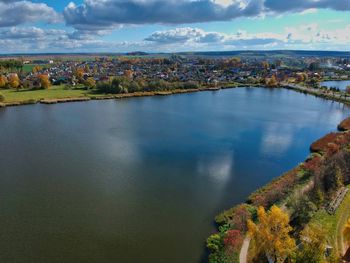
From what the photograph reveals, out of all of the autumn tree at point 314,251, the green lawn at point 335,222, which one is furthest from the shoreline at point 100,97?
the autumn tree at point 314,251

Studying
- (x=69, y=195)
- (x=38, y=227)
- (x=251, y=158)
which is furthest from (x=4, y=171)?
(x=251, y=158)

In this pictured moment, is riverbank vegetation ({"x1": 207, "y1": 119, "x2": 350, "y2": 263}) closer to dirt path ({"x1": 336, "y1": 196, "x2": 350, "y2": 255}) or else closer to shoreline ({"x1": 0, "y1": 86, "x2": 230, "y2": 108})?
dirt path ({"x1": 336, "y1": 196, "x2": 350, "y2": 255})

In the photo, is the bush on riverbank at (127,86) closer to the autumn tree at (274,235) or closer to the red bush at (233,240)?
the red bush at (233,240)

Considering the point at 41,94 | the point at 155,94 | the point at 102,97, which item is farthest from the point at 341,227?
the point at 41,94

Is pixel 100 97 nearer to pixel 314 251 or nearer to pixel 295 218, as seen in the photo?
pixel 295 218

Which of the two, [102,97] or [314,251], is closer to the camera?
[314,251]

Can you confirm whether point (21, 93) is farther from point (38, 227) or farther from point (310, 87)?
point (310, 87)

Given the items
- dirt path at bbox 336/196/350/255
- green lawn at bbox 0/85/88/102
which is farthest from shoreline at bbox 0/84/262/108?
dirt path at bbox 336/196/350/255
